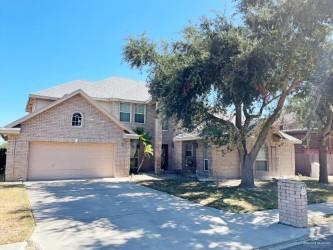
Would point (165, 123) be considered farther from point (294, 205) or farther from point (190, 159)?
point (294, 205)

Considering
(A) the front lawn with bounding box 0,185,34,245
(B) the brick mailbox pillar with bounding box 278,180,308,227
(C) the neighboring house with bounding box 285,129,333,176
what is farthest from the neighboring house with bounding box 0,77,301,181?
(B) the brick mailbox pillar with bounding box 278,180,308,227

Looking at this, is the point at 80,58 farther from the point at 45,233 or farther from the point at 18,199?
the point at 45,233

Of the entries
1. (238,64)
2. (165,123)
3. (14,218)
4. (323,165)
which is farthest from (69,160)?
(323,165)

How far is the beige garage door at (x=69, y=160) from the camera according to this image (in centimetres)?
1738

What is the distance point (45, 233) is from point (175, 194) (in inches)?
275

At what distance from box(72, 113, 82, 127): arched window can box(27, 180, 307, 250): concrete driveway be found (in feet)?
24.7

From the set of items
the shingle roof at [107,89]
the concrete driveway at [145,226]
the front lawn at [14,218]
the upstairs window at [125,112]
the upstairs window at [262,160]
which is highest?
the shingle roof at [107,89]

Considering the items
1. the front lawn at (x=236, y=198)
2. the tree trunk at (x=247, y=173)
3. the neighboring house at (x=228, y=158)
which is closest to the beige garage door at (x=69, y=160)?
the front lawn at (x=236, y=198)

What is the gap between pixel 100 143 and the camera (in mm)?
19156

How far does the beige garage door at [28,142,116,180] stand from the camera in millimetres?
17377

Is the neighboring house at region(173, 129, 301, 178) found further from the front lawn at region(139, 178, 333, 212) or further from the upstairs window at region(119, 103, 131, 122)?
the front lawn at region(139, 178, 333, 212)

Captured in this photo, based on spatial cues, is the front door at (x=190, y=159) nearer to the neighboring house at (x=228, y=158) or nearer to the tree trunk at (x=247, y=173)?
the neighboring house at (x=228, y=158)

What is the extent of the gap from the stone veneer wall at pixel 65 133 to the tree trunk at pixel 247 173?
8110 mm

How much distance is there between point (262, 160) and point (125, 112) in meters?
11.2
